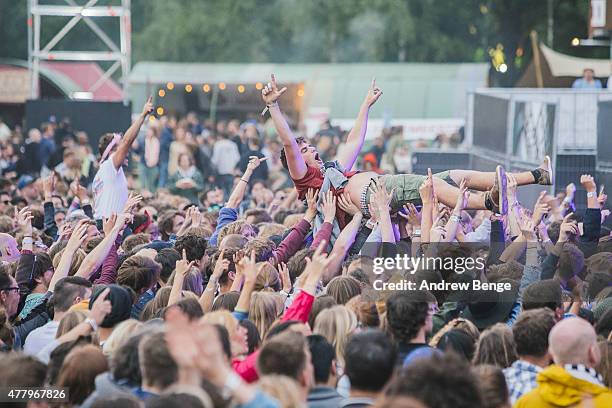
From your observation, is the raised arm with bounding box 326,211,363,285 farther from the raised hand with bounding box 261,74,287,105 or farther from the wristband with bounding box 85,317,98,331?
the wristband with bounding box 85,317,98,331

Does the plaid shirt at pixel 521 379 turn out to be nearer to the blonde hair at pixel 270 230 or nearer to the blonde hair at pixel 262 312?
the blonde hair at pixel 262 312

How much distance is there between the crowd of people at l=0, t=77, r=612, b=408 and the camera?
4875 millimetres

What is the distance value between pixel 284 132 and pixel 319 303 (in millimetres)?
2643

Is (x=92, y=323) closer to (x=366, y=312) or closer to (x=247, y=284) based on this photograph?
(x=247, y=284)

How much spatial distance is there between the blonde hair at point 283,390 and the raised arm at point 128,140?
6.47 meters

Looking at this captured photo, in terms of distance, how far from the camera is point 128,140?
36.7 feet

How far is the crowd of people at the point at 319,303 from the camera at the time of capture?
4875mm

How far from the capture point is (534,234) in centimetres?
812

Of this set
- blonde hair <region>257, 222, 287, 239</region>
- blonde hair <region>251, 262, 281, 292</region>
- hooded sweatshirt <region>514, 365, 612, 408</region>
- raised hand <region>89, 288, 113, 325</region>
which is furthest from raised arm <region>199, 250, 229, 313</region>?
blonde hair <region>257, 222, 287, 239</region>

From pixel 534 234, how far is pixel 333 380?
9.56 ft

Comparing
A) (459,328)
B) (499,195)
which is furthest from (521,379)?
(499,195)

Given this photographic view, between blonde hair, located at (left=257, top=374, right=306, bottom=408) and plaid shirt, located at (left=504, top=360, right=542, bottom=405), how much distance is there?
4.49 ft

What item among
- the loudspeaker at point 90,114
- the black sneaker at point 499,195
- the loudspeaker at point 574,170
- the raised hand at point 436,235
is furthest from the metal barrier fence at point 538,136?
the loudspeaker at point 90,114

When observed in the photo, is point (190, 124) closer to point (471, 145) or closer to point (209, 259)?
point (471, 145)
